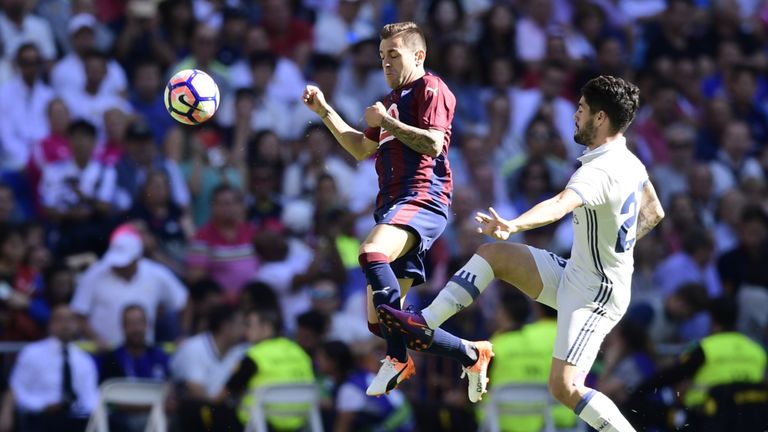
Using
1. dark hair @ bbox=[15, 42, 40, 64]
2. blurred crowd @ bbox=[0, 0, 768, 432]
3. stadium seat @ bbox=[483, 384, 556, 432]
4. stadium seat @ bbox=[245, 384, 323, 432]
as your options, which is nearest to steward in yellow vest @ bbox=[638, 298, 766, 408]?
blurred crowd @ bbox=[0, 0, 768, 432]

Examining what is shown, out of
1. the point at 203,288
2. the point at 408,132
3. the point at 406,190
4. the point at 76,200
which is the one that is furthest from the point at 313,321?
the point at 408,132

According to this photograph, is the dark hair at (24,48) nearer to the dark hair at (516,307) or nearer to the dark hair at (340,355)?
the dark hair at (340,355)

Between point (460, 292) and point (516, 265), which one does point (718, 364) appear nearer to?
Result: point (516, 265)

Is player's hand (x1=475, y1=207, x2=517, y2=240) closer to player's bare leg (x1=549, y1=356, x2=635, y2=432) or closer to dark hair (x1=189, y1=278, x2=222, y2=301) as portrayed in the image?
player's bare leg (x1=549, y1=356, x2=635, y2=432)

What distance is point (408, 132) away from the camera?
9719mm

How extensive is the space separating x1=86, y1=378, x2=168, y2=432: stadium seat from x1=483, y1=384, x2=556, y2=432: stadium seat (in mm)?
3106

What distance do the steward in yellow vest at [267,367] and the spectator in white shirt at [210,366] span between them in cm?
14

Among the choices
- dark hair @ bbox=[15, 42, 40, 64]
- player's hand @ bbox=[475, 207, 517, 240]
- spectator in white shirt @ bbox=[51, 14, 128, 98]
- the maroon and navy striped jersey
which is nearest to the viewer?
player's hand @ bbox=[475, 207, 517, 240]

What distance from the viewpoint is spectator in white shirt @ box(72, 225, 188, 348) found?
578 inches

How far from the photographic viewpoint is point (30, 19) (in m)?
16.9

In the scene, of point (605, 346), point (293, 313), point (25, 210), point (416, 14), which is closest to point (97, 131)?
point (25, 210)

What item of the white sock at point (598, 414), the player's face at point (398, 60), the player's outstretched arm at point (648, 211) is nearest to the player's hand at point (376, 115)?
the player's face at point (398, 60)

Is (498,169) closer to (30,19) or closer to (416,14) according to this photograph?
(416,14)

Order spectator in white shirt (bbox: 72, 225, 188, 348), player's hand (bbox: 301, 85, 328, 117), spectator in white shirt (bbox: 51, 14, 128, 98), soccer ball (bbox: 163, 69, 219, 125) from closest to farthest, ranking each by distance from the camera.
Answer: player's hand (bbox: 301, 85, 328, 117), soccer ball (bbox: 163, 69, 219, 125), spectator in white shirt (bbox: 72, 225, 188, 348), spectator in white shirt (bbox: 51, 14, 128, 98)
